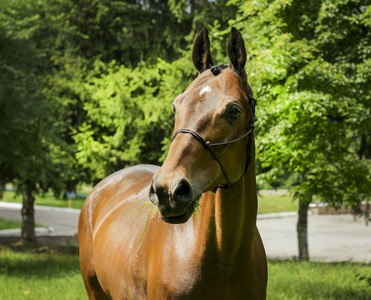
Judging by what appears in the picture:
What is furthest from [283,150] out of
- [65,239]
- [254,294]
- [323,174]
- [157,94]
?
[65,239]

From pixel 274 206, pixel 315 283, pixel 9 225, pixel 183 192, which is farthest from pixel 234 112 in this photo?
pixel 274 206

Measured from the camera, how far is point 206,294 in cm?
244

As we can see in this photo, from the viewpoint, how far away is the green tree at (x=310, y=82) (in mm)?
7488

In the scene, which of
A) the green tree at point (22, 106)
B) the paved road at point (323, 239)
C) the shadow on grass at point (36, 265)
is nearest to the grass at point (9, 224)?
the shadow on grass at point (36, 265)

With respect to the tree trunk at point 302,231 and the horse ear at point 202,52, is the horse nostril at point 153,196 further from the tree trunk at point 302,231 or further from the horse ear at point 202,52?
the tree trunk at point 302,231

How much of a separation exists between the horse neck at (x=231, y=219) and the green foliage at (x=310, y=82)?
16.0 feet

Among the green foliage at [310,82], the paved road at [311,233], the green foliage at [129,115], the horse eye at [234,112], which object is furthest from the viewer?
the paved road at [311,233]

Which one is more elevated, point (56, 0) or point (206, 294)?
point (56, 0)

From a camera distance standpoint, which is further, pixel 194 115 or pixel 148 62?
pixel 148 62

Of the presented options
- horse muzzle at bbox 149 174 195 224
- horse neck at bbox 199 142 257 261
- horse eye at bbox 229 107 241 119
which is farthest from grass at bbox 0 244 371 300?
horse muzzle at bbox 149 174 195 224

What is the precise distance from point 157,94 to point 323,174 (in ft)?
22.7

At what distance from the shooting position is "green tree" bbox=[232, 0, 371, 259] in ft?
24.6

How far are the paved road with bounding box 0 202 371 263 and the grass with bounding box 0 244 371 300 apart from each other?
4.18 m

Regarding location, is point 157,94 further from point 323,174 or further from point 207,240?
point 207,240
